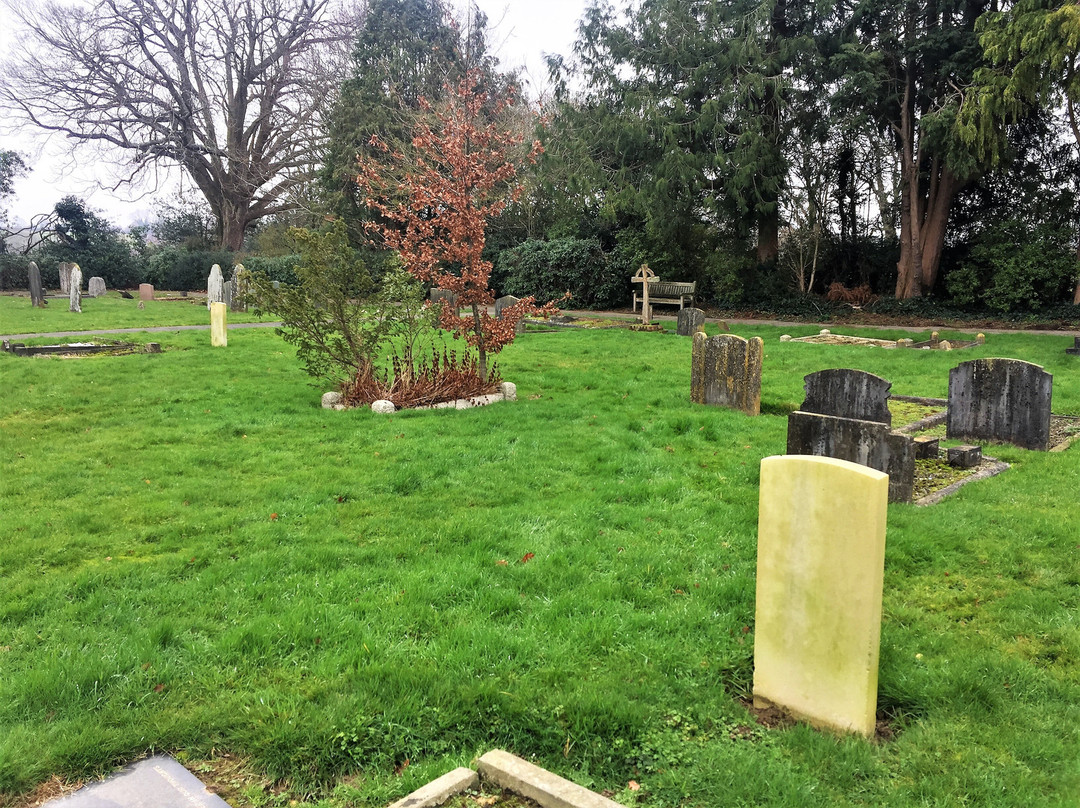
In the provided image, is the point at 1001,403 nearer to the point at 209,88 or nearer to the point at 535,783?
the point at 535,783

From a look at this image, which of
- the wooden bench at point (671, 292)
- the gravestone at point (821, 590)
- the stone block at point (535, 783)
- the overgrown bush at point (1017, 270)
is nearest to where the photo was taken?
the stone block at point (535, 783)

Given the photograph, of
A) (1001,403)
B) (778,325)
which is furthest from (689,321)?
(1001,403)

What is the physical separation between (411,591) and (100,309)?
75.1 feet

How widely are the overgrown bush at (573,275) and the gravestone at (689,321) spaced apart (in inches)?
298

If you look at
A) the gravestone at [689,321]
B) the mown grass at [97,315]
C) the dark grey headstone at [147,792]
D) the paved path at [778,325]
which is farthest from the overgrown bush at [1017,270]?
the dark grey headstone at [147,792]

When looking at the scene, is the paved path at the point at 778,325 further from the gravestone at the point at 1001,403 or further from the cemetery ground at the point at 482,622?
the gravestone at the point at 1001,403

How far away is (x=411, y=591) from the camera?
4.08 m

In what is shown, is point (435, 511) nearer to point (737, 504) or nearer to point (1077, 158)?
point (737, 504)

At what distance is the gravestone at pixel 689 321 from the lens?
17719mm

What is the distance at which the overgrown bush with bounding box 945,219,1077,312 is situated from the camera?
19250 millimetres

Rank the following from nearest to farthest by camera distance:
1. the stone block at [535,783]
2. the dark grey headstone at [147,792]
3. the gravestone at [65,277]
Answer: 1. the stone block at [535,783]
2. the dark grey headstone at [147,792]
3. the gravestone at [65,277]

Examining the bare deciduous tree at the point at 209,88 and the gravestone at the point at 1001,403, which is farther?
the bare deciduous tree at the point at 209,88

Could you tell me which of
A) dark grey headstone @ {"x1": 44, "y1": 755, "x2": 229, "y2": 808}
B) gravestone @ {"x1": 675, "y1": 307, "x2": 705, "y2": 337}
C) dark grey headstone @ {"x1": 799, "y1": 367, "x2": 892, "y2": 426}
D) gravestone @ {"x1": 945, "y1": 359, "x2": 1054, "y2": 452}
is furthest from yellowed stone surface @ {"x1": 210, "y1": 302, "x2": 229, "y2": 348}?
dark grey headstone @ {"x1": 44, "y1": 755, "x2": 229, "y2": 808}

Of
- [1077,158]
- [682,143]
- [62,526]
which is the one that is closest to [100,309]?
[682,143]
